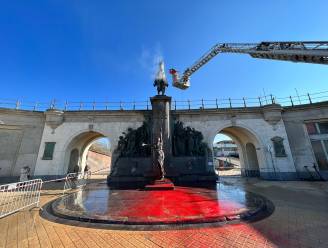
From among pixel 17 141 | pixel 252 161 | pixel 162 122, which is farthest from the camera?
pixel 252 161

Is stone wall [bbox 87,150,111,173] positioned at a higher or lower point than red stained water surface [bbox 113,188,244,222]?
higher

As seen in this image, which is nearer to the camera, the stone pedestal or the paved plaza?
the paved plaza

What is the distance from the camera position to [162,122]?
46.0 ft

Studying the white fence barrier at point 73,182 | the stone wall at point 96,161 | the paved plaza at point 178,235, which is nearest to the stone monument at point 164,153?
the white fence barrier at point 73,182

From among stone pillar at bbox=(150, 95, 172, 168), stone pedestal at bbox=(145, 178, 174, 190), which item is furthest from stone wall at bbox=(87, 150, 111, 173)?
stone pedestal at bbox=(145, 178, 174, 190)

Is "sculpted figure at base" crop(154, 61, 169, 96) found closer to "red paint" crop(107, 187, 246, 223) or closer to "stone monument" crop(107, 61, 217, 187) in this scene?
"stone monument" crop(107, 61, 217, 187)

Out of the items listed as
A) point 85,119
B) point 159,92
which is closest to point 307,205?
point 159,92

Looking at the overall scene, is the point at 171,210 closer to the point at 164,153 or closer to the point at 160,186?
the point at 160,186

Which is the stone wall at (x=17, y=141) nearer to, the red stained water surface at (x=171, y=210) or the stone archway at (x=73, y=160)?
the stone archway at (x=73, y=160)

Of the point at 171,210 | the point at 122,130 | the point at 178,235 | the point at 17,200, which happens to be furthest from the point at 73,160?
the point at 178,235

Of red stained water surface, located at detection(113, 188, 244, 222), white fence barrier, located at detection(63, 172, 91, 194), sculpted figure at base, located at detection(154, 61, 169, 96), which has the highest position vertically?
sculpted figure at base, located at detection(154, 61, 169, 96)

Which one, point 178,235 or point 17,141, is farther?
point 17,141

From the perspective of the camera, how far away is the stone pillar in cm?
1345

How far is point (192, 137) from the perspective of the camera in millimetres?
15898
